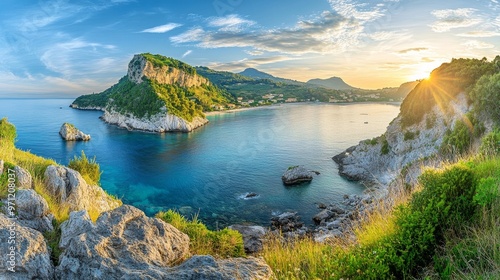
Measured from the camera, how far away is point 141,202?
1420 inches

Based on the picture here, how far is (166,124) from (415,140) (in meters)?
74.9

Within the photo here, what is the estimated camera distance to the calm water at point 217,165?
34.9 meters

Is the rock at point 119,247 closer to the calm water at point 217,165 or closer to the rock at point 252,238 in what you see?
the rock at point 252,238

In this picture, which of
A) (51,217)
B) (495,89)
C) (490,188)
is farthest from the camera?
(495,89)

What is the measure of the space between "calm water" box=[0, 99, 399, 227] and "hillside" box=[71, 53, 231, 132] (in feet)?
28.1

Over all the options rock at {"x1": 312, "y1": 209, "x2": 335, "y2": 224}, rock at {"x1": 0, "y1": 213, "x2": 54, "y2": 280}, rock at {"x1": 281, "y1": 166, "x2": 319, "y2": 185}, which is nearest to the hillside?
rock at {"x1": 281, "y1": 166, "x2": 319, "y2": 185}

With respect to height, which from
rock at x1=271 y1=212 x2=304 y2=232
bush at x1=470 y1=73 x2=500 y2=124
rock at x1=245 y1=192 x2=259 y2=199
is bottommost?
rock at x1=271 y1=212 x2=304 y2=232

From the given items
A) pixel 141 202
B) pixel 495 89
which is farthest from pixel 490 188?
pixel 141 202

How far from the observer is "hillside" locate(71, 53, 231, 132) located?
317ft

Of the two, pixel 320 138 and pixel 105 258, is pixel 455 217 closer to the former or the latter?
pixel 105 258

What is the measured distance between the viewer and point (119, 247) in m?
5.63

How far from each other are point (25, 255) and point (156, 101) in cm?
10498

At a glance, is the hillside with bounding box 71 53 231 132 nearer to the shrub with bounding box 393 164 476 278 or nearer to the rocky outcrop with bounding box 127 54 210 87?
the rocky outcrop with bounding box 127 54 210 87

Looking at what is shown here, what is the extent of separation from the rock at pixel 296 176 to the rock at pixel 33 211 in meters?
35.9
